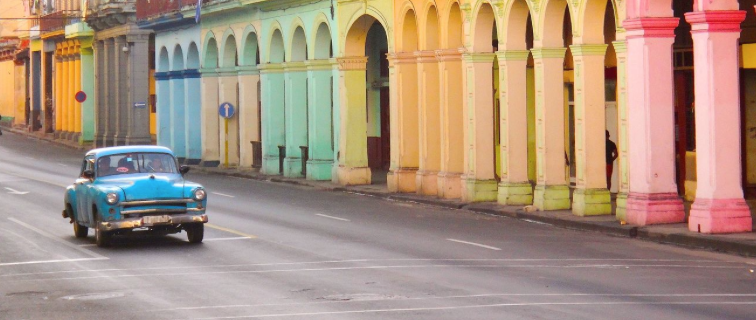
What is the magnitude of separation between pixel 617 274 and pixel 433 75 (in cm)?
1741

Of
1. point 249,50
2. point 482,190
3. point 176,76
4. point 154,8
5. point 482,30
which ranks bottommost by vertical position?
point 482,190

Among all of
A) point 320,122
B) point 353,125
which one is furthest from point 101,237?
point 320,122

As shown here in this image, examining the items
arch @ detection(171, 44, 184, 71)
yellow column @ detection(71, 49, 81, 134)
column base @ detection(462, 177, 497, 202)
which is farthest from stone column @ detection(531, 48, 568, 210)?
yellow column @ detection(71, 49, 81, 134)

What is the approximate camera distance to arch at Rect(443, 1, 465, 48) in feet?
109

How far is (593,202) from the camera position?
26766 millimetres

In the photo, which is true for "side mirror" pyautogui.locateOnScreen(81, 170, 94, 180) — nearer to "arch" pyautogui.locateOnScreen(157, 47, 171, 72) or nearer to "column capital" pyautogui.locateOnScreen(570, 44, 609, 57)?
"column capital" pyautogui.locateOnScreen(570, 44, 609, 57)

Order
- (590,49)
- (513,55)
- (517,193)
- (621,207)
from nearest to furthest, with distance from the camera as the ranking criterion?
(621,207) < (590,49) < (513,55) < (517,193)

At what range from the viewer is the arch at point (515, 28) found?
29.8 metres

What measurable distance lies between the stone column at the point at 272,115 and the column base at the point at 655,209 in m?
22.4

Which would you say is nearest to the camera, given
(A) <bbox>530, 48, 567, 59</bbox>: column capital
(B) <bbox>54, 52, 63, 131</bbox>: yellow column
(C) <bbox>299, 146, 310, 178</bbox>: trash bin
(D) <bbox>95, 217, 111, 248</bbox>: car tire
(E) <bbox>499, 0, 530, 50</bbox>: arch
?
(D) <bbox>95, 217, 111, 248</bbox>: car tire

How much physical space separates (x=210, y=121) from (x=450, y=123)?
20080mm

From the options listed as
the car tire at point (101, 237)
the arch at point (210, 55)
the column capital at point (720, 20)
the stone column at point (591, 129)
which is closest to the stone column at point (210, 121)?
the arch at point (210, 55)

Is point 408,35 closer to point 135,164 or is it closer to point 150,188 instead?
point 135,164

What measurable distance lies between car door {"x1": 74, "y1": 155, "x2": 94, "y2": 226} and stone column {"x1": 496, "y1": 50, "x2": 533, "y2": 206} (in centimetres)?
1005
